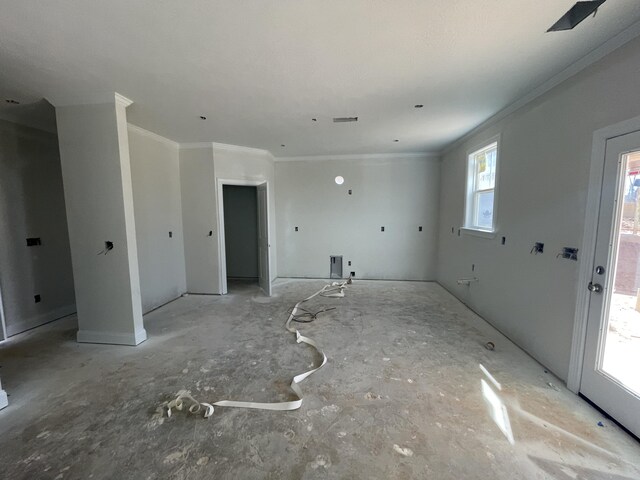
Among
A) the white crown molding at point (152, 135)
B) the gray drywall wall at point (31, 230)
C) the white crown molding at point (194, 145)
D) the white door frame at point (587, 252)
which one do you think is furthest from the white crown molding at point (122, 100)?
the white door frame at point (587, 252)

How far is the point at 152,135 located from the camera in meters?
3.77

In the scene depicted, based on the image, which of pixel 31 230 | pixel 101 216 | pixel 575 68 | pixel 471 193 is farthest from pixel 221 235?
pixel 575 68

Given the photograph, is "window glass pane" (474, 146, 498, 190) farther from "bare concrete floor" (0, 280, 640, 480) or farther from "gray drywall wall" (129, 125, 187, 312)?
"gray drywall wall" (129, 125, 187, 312)

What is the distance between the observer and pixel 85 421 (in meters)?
1.80

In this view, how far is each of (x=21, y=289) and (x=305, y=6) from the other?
449cm

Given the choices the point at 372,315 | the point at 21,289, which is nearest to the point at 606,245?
the point at 372,315

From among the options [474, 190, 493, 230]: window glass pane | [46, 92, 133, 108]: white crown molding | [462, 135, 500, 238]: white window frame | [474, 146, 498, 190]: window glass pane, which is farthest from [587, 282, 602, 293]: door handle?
[46, 92, 133, 108]: white crown molding

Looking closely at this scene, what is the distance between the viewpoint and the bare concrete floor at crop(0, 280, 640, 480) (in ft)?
4.83

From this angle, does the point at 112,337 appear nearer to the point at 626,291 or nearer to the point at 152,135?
the point at 152,135

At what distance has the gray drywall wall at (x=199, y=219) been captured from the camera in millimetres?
4406

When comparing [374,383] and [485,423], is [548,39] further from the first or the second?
[374,383]

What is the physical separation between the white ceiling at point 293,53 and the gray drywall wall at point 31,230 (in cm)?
99

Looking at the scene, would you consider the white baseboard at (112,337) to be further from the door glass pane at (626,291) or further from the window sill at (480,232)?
the window sill at (480,232)

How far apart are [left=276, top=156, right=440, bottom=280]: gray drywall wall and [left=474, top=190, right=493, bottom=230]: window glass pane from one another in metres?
1.36
